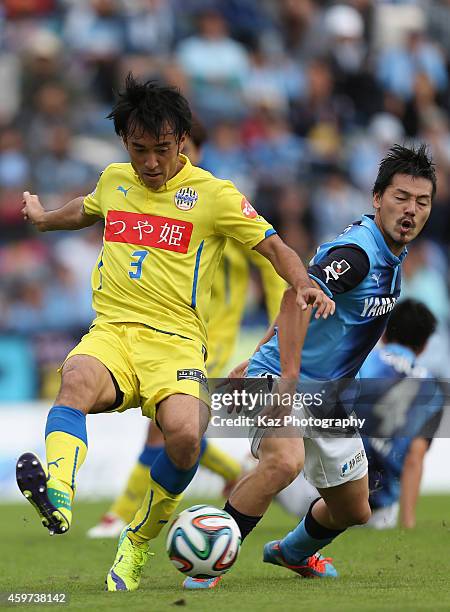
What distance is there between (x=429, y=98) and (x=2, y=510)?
374 inches

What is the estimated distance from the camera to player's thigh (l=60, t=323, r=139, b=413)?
5.78 metres

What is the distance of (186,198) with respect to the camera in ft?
20.4

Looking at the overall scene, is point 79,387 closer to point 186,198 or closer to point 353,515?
point 186,198

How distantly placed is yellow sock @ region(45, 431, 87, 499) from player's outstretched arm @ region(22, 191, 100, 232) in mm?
1416

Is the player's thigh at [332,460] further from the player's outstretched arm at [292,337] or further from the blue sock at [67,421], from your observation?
the blue sock at [67,421]

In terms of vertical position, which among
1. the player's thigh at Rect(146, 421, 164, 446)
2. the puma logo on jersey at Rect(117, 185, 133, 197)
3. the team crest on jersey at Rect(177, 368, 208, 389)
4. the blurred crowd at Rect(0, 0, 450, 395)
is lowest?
the player's thigh at Rect(146, 421, 164, 446)

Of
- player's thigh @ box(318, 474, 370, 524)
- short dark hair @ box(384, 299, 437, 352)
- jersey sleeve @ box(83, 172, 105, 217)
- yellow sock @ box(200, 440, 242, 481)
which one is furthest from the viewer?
yellow sock @ box(200, 440, 242, 481)

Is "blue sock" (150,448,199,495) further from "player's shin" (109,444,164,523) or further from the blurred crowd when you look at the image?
the blurred crowd

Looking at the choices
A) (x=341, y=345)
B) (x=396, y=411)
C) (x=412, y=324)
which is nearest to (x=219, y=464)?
(x=396, y=411)

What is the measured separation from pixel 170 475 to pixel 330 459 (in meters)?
0.81

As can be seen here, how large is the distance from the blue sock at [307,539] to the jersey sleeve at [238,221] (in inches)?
61.8

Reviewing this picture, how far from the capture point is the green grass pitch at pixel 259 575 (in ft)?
17.2

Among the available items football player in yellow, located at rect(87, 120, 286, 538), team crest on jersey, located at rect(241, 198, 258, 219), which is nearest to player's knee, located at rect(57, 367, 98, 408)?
team crest on jersey, located at rect(241, 198, 258, 219)

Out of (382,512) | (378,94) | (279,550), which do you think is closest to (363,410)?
(279,550)
